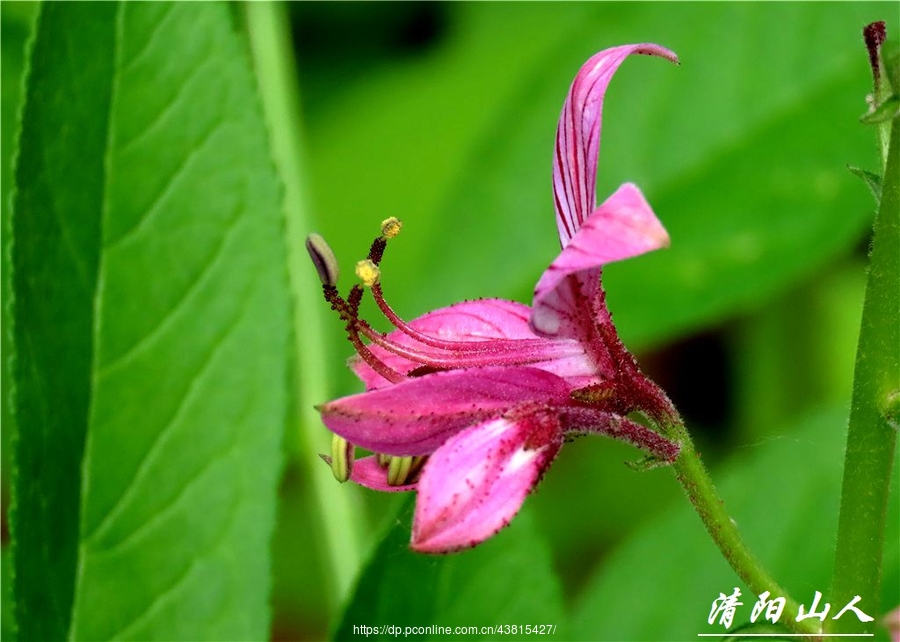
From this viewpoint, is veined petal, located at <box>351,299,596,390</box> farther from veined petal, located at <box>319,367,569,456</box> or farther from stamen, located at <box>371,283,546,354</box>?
veined petal, located at <box>319,367,569,456</box>

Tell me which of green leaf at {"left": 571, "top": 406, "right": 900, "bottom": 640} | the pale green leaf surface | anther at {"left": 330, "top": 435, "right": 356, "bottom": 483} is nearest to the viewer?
anther at {"left": 330, "top": 435, "right": 356, "bottom": 483}

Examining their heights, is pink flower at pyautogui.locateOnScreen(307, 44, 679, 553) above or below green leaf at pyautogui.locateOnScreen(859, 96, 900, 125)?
below

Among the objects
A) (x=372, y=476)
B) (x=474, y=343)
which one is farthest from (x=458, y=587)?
(x=474, y=343)

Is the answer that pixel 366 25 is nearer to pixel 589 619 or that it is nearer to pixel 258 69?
pixel 258 69

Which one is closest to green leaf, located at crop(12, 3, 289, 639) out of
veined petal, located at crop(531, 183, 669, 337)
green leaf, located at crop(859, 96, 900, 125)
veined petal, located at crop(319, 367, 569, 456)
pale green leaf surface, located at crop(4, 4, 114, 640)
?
pale green leaf surface, located at crop(4, 4, 114, 640)

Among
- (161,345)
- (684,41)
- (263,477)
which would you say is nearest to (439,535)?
(263,477)

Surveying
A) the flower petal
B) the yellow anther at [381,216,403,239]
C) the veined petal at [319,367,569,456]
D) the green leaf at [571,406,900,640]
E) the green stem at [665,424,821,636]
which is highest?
the yellow anther at [381,216,403,239]
